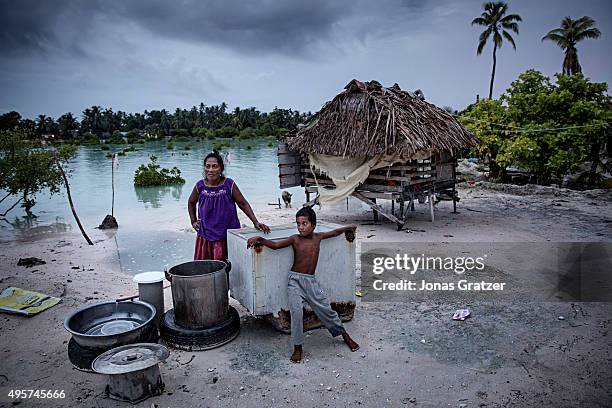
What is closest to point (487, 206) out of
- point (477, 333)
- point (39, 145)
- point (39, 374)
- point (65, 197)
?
point (477, 333)

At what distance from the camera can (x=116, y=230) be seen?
1082 cm

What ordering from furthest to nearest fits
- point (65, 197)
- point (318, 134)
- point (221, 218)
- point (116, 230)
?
point (65, 197)
point (116, 230)
point (318, 134)
point (221, 218)

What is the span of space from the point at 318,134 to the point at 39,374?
741 cm

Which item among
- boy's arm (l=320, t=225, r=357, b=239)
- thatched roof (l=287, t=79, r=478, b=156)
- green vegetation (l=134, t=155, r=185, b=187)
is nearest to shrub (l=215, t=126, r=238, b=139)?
green vegetation (l=134, t=155, r=185, b=187)

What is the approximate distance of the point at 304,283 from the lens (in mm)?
3922

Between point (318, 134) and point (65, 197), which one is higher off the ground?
point (318, 134)

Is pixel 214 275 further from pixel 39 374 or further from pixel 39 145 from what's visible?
pixel 39 145

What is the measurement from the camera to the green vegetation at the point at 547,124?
1306 cm

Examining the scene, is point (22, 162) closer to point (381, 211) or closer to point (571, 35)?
point (381, 211)

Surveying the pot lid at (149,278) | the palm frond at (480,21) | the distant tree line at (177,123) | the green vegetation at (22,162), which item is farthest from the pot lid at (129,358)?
the distant tree line at (177,123)

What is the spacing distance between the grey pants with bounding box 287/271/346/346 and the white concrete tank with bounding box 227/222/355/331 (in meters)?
0.20

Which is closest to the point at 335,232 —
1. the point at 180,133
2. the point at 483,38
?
the point at 483,38

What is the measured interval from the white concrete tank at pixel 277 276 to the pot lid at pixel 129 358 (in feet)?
3.28

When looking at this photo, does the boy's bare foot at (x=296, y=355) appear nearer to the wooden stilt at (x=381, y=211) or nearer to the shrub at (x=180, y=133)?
the wooden stilt at (x=381, y=211)
